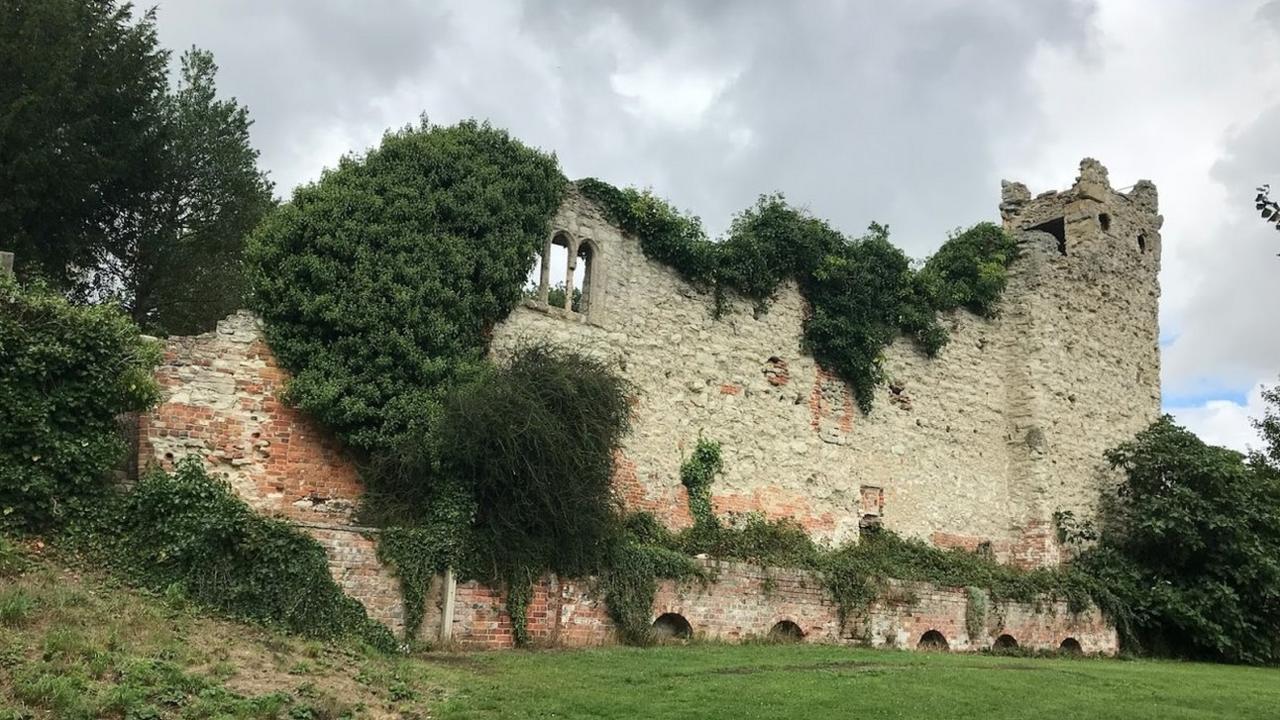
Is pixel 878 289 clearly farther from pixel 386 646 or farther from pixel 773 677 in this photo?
pixel 386 646

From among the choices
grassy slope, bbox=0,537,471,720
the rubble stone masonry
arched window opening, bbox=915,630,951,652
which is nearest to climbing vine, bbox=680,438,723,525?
the rubble stone masonry

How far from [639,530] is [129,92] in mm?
13661

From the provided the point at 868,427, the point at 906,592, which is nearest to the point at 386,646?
the point at 906,592

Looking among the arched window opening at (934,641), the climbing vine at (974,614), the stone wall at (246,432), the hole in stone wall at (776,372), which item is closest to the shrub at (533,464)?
the stone wall at (246,432)

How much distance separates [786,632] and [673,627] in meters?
2.23

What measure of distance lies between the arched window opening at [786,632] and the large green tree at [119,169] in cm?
1366

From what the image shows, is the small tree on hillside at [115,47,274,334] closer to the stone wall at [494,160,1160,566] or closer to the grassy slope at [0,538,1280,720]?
the stone wall at [494,160,1160,566]

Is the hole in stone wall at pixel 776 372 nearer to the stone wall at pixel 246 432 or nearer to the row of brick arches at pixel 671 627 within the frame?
the row of brick arches at pixel 671 627

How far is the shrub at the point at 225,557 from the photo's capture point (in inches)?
459

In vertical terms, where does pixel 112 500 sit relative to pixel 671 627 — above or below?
above

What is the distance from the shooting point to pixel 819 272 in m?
20.6

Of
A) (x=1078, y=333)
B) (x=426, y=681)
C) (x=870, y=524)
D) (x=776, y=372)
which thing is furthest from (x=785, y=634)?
(x=1078, y=333)

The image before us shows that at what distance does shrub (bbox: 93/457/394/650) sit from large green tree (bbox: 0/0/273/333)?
8.19 m

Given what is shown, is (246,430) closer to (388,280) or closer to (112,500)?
(112,500)
